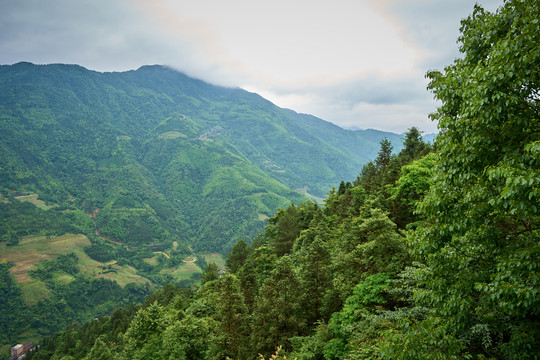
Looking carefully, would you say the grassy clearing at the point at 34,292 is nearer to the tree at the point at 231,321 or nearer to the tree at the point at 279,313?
the tree at the point at 231,321

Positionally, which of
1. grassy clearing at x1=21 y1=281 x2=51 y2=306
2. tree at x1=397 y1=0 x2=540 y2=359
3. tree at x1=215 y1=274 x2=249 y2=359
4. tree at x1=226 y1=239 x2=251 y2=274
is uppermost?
tree at x1=397 y1=0 x2=540 y2=359

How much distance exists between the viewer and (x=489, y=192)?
6.53 meters

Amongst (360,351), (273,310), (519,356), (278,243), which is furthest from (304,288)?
(278,243)

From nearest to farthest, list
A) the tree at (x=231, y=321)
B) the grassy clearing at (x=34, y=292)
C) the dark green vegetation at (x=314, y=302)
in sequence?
the dark green vegetation at (x=314, y=302) < the tree at (x=231, y=321) < the grassy clearing at (x=34, y=292)

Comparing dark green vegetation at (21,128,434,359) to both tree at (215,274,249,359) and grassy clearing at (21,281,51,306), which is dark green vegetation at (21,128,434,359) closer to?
tree at (215,274,249,359)

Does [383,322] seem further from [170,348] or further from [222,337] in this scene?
[170,348]

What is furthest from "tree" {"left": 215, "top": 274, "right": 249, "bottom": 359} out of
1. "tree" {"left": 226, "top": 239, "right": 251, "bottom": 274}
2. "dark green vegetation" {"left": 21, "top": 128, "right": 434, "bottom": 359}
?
"tree" {"left": 226, "top": 239, "right": 251, "bottom": 274}

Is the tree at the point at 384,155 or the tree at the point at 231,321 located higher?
the tree at the point at 384,155

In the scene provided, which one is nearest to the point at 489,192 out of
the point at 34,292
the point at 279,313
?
the point at 279,313

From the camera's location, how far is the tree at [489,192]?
581 centimetres

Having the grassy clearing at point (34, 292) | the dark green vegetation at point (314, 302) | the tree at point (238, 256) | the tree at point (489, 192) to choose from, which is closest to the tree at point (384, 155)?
the dark green vegetation at point (314, 302)

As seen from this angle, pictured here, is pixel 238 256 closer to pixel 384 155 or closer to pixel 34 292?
pixel 384 155

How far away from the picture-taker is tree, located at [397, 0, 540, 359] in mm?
5809

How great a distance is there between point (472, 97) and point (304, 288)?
58.7ft
